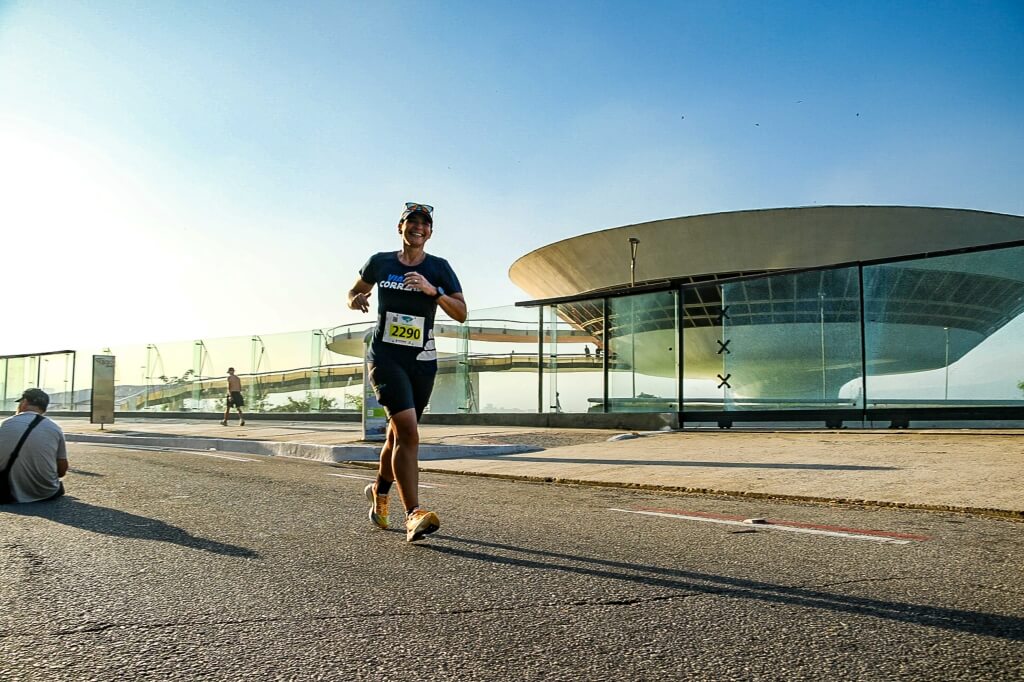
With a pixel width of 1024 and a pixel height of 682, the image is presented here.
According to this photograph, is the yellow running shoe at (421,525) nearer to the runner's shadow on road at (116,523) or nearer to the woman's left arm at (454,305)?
the runner's shadow on road at (116,523)

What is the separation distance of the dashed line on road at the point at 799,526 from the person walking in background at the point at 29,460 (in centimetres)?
437

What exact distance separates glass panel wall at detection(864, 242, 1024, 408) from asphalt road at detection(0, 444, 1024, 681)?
28.0 ft

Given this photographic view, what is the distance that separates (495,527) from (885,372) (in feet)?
35.7

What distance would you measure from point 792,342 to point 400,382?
11.8 metres

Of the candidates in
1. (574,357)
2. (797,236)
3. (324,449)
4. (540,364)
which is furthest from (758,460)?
(797,236)

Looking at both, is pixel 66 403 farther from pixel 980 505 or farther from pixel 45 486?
pixel 980 505

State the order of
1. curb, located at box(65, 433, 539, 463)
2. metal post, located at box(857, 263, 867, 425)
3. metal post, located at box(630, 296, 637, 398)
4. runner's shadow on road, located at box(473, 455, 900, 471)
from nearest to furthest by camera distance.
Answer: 1. runner's shadow on road, located at box(473, 455, 900, 471)
2. curb, located at box(65, 433, 539, 463)
3. metal post, located at box(857, 263, 867, 425)
4. metal post, located at box(630, 296, 637, 398)

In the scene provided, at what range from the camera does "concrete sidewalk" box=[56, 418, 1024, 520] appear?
6473mm

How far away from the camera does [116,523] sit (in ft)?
16.6

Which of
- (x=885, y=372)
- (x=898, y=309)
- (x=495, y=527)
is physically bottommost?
(x=495, y=527)

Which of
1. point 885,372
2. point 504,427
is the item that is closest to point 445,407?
point 504,427

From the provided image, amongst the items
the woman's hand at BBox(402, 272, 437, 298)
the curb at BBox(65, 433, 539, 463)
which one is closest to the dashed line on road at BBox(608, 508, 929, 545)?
the woman's hand at BBox(402, 272, 437, 298)

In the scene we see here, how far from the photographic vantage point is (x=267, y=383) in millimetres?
28203

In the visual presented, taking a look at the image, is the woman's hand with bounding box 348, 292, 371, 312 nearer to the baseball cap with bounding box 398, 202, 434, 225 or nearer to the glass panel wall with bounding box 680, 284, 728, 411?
the baseball cap with bounding box 398, 202, 434, 225
